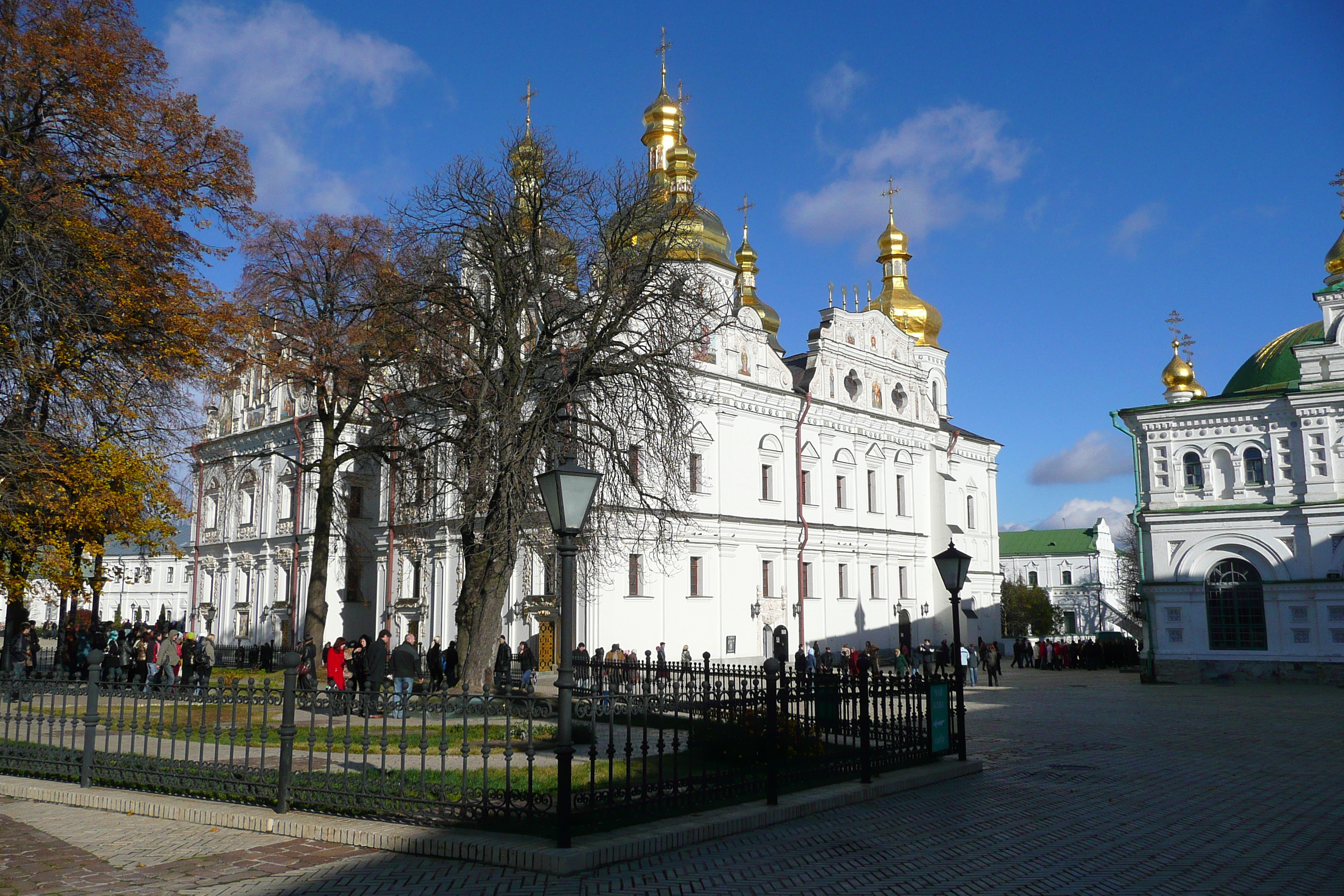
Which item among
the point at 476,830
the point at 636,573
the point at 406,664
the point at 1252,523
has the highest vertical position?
the point at 1252,523

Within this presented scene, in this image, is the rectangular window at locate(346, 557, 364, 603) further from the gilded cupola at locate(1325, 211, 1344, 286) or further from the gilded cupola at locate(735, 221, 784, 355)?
the gilded cupola at locate(1325, 211, 1344, 286)

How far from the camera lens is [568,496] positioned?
28.5 feet

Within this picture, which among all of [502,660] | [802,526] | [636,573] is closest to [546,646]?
[636,573]

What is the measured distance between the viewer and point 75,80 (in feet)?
60.6

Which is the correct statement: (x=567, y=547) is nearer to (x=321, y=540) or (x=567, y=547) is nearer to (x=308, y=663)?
(x=308, y=663)

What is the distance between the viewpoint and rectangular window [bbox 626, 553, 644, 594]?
3528 cm

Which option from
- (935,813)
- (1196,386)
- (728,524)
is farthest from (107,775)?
(1196,386)

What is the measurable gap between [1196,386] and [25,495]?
135 ft

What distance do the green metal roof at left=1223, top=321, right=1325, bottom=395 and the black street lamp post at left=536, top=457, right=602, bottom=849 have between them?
33.5m

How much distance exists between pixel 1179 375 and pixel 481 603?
3266 centimetres

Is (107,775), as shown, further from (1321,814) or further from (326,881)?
(1321,814)

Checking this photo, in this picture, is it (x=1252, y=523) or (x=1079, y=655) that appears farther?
(x=1079, y=655)

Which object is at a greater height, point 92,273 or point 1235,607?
point 92,273

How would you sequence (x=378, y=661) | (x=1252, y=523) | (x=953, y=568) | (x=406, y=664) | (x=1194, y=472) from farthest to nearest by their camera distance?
(x=1194, y=472) < (x=1252, y=523) < (x=378, y=661) < (x=406, y=664) < (x=953, y=568)
